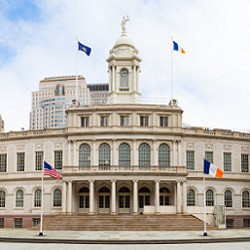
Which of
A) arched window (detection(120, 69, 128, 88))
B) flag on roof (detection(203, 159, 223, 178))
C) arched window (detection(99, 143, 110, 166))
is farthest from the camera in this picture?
arched window (detection(120, 69, 128, 88))

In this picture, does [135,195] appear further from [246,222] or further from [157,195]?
[246,222]

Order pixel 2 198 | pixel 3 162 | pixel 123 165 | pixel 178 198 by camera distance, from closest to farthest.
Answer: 1. pixel 178 198
2. pixel 123 165
3. pixel 2 198
4. pixel 3 162

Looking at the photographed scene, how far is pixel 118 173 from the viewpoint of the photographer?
45531 millimetres

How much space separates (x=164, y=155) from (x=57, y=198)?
13.8 m

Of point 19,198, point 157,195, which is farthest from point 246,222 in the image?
point 19,198

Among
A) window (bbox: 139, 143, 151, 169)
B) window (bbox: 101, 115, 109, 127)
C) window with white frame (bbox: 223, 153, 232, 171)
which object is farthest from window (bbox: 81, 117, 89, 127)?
window with white frame (bbox: 223, 153, 232, 171)

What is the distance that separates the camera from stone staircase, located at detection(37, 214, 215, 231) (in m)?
39.6

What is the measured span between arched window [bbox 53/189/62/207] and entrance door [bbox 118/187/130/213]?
23.2 feet

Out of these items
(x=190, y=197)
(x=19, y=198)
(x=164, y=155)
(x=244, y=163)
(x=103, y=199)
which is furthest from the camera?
(x=244, y=163)

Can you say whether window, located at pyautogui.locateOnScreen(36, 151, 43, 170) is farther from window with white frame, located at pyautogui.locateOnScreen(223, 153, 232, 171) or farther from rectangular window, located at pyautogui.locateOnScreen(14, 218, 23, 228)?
window with white frame, located at pyautogui.locateOnScreen(223, 153, 232, 171)

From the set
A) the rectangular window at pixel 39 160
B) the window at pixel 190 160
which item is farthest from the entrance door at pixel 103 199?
the window at pixel 190 160

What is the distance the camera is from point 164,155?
1871 inches

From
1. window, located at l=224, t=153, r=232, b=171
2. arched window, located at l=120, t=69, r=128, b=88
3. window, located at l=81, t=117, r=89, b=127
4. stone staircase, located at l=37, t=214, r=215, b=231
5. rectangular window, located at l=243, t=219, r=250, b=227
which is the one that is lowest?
rectangular window, located at l=243, t=219, r=250, b=227

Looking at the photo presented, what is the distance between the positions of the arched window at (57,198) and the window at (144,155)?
10.4 m
